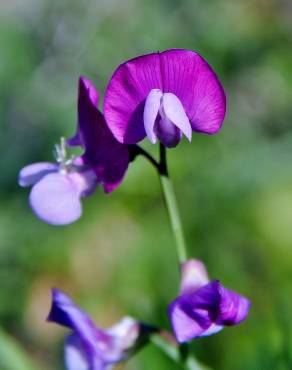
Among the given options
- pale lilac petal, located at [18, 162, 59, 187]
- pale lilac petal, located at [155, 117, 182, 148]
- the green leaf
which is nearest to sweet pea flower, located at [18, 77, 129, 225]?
pale lilac petal, located at [18, 162, 59, 187]

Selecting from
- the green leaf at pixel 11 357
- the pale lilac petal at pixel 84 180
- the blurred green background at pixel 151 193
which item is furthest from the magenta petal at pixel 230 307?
the green leaf at pixel 11 357

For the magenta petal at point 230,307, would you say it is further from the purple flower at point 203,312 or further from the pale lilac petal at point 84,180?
the pale lilac petal at point 84,180

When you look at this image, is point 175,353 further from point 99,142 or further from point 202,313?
point 99,142

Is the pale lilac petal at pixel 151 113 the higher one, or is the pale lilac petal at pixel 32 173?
the pale lilac petal at pixel 151 113

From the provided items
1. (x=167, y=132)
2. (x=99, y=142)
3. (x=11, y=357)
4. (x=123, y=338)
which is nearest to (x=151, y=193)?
(x=11, y=357)

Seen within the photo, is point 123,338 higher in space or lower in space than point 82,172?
lower

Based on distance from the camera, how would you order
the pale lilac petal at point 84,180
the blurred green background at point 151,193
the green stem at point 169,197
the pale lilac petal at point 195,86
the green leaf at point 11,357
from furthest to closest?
1. the blurred green background at point 151,193
2. the green leaf at point 11,357
3. the pale lilac petal at point 84,180
4. the green stem at point 169,197
5. the pale lilac petal at point 195,86
